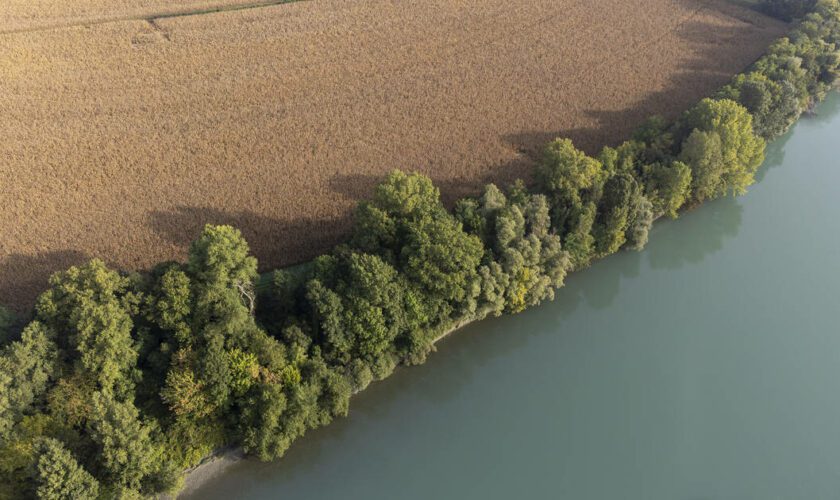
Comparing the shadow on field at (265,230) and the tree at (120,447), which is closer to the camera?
the tree at (120,447)

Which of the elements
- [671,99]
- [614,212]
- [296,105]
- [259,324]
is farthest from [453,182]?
[671,99]

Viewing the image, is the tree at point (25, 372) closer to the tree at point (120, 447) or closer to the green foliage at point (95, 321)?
the green foliage at point (95, 321)

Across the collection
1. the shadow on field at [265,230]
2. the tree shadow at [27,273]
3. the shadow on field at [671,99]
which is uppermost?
the shadow on field at [671,99]

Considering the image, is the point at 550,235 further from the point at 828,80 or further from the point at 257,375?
the point at 828,80

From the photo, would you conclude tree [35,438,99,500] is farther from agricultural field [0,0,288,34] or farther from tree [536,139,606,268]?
agricultural field [0,0,288,34]

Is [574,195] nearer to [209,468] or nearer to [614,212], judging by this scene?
[614,212]

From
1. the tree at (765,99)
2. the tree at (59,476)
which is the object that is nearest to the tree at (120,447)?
the tree at (59,476)
